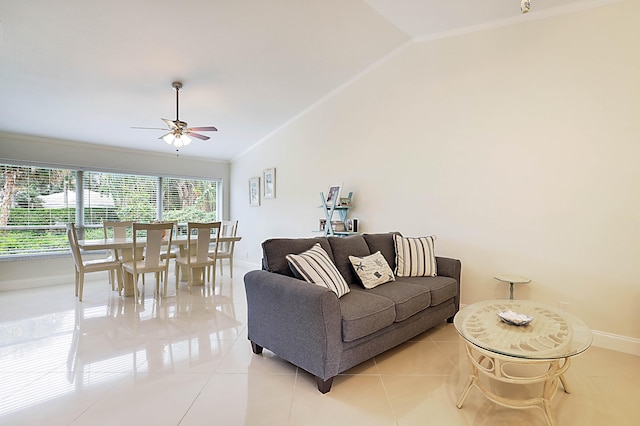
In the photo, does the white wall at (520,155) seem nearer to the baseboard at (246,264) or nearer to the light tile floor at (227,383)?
the light tile floor at (227,383)

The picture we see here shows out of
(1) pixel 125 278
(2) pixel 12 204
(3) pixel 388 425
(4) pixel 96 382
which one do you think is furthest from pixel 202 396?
(2) pixel 12 204

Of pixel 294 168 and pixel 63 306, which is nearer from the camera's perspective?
pixel 63 306

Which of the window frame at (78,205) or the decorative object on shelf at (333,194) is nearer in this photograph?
the decorative object on shelf at (333,194)

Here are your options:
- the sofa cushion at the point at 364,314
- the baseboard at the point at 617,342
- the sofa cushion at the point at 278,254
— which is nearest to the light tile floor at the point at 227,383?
the baseboard at the point at 617,342

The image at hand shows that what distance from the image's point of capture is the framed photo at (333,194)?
444 centimetres

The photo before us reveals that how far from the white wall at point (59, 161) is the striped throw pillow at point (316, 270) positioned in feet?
16.0

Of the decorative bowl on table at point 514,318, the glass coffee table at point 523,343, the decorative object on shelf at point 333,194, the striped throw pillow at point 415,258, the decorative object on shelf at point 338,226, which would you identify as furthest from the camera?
the decorative object on shelf at point 338,226

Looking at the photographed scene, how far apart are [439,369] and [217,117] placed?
4.54 metres

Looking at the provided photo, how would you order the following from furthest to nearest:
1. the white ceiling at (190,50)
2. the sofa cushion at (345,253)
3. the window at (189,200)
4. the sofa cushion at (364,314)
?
the window at (189,200) → the sofa cushion at (345,253) → the white ceiling at (190,50) → the sofa cushion at (364,314)

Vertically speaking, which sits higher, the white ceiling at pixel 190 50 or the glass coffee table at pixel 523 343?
the white ceiling at pixel 190 50

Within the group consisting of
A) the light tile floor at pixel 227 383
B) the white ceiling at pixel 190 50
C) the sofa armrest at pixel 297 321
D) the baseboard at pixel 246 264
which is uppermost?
the white ceiling at pixel 190 50

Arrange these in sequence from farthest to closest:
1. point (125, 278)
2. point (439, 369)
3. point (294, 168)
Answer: point (294, 168) < point (125, 278) < point (439, 369)

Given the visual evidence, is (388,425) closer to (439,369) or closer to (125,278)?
(439,369)

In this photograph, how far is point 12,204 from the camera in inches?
188
